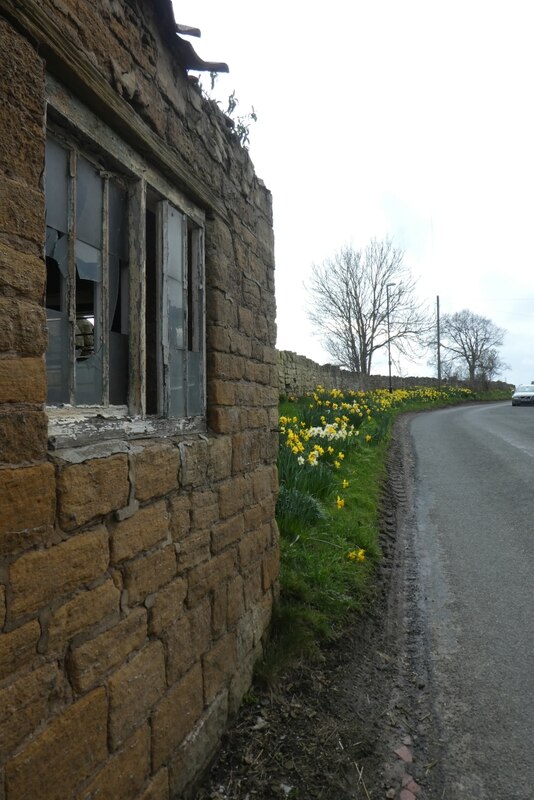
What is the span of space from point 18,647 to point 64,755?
42 centimetres

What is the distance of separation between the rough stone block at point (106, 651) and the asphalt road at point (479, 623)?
5.21ft

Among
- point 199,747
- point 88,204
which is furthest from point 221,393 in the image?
point 199,747

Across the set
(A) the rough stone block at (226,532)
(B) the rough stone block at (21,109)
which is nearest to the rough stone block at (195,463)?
(A) the rough stone block at (226,532)

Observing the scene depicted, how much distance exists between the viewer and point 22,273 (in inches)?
61.4

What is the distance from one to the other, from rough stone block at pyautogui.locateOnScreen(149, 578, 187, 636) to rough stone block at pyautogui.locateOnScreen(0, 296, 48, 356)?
116cm

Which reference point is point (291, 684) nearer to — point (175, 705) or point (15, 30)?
point (175, 705)

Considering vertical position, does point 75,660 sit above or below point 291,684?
above

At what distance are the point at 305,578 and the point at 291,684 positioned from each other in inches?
41.1

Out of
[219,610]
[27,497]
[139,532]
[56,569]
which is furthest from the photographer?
[219,610]

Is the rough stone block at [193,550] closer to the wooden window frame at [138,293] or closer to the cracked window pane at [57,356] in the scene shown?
the wooden window frame at [138,293]

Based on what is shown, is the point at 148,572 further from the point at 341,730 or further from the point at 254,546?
the point at 341,730

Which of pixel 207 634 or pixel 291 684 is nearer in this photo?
pixel 207 634

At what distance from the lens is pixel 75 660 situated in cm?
172

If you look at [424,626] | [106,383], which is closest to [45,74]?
[106,383]
